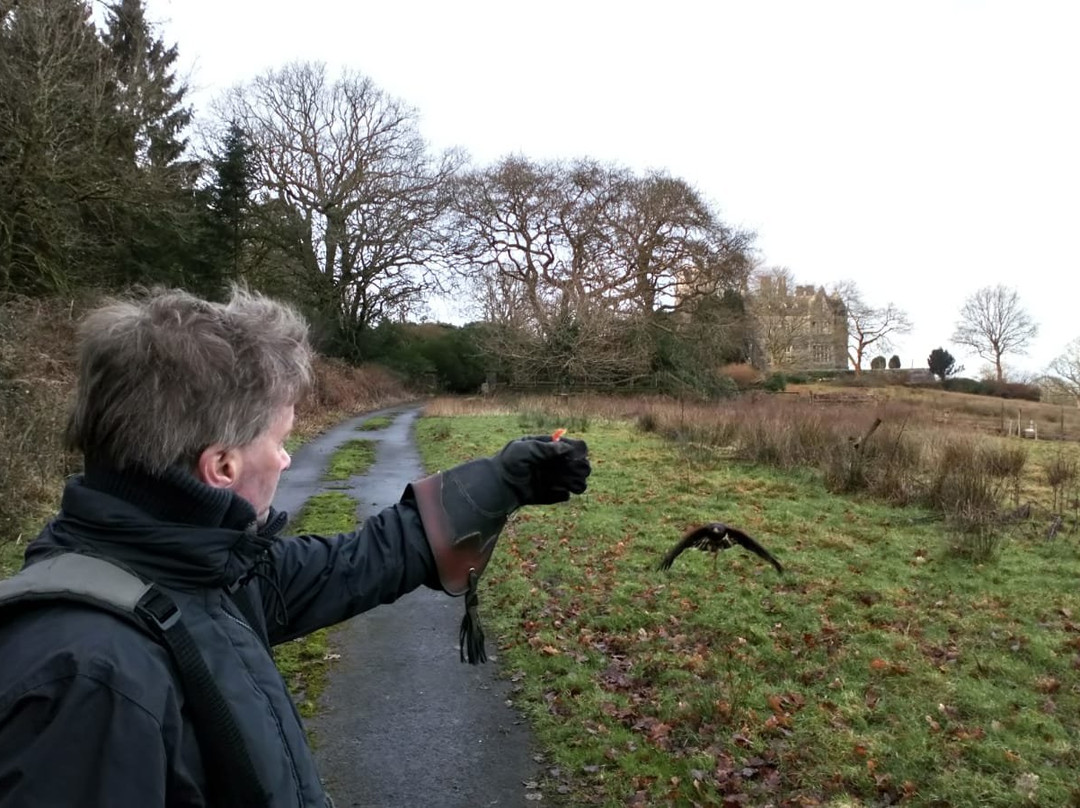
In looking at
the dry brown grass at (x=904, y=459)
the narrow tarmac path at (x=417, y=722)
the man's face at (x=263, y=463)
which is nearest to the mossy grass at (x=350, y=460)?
the dry brown grass at (x=904, y=459)

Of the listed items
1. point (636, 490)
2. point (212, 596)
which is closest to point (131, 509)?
point (212, 596)

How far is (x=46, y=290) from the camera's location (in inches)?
606

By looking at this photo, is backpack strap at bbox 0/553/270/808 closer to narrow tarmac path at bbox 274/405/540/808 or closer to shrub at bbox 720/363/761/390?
narrow tarmac path at bbox 274/405/540/808

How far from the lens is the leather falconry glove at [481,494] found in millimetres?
2113

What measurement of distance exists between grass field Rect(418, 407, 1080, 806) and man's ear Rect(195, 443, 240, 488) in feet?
10.5

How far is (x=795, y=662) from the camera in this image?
5.48m

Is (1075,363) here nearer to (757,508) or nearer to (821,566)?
(757,508)

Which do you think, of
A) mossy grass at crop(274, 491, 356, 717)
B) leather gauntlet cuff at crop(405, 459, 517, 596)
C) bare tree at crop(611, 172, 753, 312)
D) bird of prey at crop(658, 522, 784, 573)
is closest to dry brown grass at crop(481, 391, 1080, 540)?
bird of prey at crop(658, 522, 784, 573)

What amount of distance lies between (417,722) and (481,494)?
10.4 feet

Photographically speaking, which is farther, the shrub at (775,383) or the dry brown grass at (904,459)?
the shrub at (775,383)

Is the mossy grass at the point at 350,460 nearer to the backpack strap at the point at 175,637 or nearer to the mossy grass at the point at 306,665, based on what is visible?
the mossy grass at the point at 306,665

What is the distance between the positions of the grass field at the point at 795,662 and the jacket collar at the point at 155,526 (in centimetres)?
323

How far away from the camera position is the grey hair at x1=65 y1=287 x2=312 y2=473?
4.19 ft

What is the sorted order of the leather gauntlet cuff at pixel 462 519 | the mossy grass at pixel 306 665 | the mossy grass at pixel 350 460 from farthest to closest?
the mossy grass at pixel 350 460 < the mossy grass at pixel 306 665 < the leather gauntlet cuff at pixel 462 519
